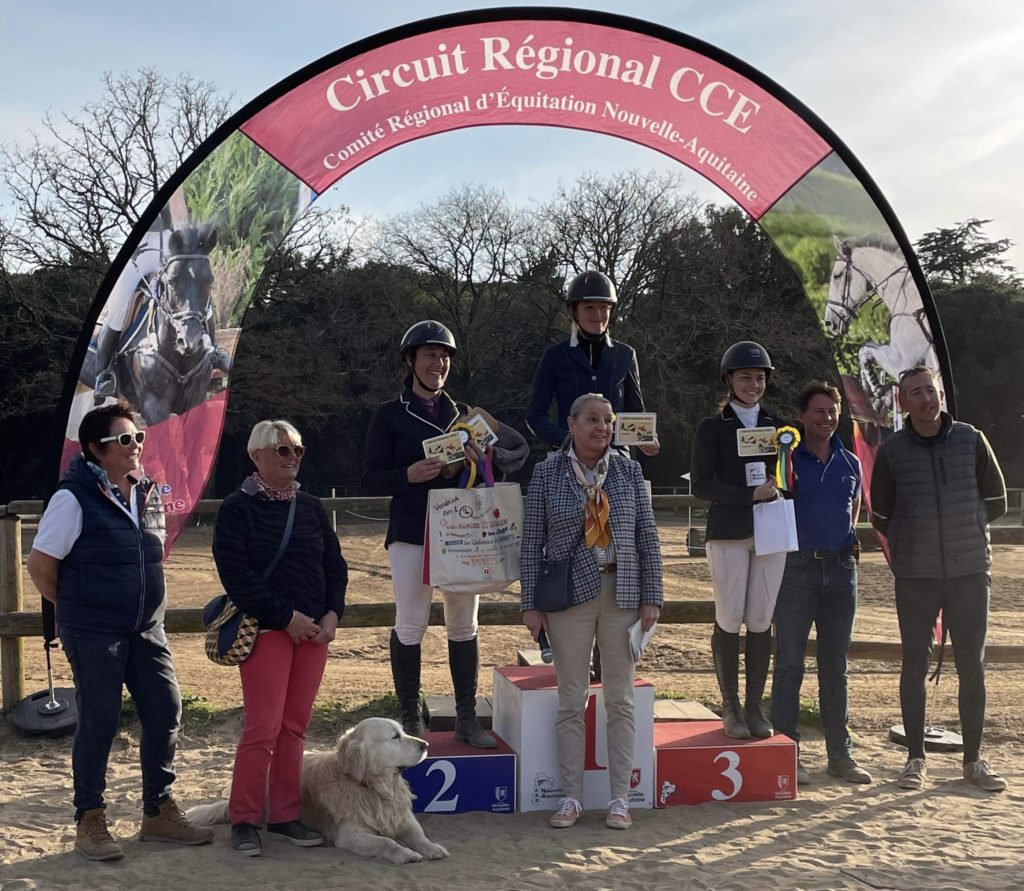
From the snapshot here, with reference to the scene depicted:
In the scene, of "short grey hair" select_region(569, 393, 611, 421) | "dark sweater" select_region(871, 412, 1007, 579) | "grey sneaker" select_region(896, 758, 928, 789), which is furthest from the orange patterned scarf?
"grey sneaker" select_region(896, 758, 928, 789)

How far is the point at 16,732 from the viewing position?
228 inches

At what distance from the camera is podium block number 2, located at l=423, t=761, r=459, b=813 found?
450 cm

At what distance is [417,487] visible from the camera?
465 centimetres

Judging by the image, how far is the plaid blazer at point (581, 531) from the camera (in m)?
4.25

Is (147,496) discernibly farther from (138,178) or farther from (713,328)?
(713,328)

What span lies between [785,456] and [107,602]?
3.05 meters

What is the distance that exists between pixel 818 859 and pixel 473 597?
1.80m

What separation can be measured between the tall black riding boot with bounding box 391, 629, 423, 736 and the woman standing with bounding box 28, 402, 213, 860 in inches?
43.0

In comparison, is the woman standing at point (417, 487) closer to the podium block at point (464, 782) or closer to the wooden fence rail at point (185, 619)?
the podium block at point (464, 782)

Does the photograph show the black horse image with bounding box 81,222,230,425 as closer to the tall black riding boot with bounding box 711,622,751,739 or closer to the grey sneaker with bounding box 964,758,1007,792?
the tall black riding boot with bounding box 711,622,751,739

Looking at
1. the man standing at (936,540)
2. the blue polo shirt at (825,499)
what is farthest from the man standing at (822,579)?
the man standing at (936,540)

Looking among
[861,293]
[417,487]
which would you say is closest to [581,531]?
[417,487]

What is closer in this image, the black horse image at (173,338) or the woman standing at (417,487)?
the woman standing at (417,487)

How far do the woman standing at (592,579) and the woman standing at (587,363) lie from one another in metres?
0.47
